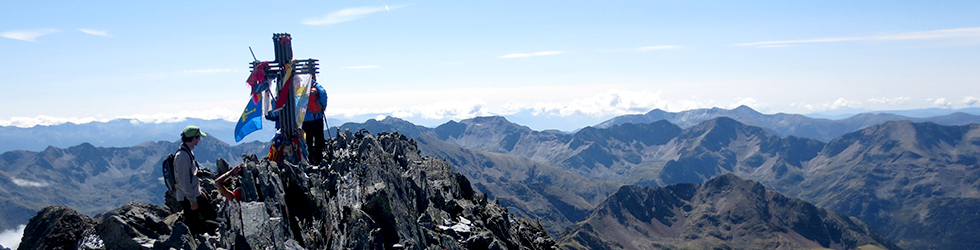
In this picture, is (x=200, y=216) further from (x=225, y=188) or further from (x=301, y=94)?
(x=301, y=94)

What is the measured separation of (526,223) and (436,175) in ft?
46.0

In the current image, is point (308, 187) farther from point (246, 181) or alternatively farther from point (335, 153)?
point (335, 153)

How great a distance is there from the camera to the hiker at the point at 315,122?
32562 mm

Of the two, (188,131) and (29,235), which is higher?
(188,131)

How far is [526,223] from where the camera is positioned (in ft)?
177

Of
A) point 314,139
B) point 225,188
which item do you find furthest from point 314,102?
point 225,188

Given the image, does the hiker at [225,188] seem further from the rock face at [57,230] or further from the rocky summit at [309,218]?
the rock face at [57,230]

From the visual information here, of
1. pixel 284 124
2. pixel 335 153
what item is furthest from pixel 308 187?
pixel 335 153

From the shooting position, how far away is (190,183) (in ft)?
62.0

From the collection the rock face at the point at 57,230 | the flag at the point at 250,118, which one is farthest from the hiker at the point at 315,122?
the rock face at the point at 57,230

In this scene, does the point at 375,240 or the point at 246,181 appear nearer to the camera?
the point at 246,181

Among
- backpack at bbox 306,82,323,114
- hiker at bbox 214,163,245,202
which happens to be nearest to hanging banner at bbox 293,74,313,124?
backpack at bbox 306,82,323,114

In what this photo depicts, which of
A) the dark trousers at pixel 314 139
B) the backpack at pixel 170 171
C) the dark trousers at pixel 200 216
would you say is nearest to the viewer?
the backpack at pixel 170 171

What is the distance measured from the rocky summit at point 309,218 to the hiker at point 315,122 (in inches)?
77.3
